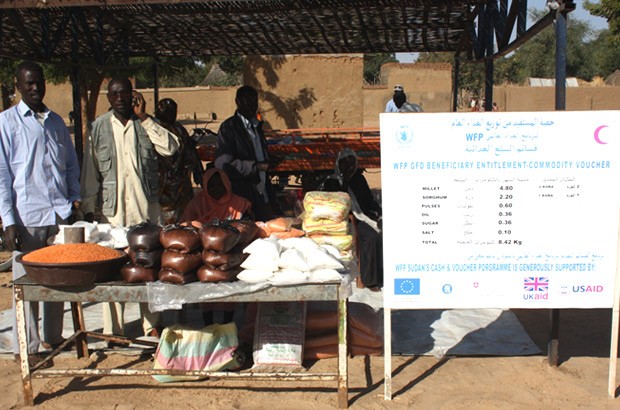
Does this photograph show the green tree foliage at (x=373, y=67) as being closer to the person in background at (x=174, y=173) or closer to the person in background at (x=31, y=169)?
the person in background at (x=174, y=173)

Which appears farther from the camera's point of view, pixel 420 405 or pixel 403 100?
pixel 403 100

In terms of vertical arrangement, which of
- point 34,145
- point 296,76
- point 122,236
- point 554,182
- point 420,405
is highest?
point 296,76

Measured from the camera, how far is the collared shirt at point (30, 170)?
4094 mm

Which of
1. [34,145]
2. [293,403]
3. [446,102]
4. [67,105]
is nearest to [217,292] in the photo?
[293,403]

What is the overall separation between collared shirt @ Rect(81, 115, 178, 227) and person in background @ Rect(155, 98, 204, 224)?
82cm

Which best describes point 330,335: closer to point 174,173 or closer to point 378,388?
point 378,388

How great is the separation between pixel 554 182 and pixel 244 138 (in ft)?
8.66

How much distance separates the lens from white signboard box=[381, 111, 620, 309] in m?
3.80

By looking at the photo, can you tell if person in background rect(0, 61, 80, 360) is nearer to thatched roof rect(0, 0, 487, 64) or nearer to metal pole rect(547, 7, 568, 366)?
thatched roof rect(0, 0, 487, 64)

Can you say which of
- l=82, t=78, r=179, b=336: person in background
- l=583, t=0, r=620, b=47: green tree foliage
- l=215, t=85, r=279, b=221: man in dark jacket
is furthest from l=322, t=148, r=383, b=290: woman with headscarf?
l=583, t=0, r=620, b=47: green tree foliage

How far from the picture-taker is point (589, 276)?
153 inches

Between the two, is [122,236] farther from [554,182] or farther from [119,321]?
[554,182]

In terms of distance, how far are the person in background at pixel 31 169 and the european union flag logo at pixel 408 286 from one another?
2.29 metres

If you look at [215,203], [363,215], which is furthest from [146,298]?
[363,215]
